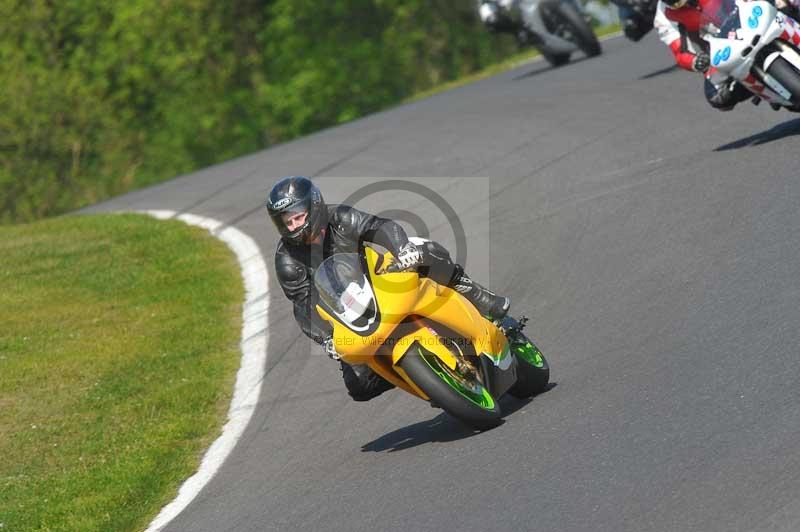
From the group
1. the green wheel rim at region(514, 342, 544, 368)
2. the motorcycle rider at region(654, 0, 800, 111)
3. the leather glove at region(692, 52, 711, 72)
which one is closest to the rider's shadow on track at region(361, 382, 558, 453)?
the green wheel rim at region(514, 342, 544, 368)

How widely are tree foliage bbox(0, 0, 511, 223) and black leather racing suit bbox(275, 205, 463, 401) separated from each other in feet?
126

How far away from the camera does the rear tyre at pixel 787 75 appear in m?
10.7

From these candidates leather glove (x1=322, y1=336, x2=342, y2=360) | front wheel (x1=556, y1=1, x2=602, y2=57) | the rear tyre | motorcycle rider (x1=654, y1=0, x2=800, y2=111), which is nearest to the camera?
leather glove (x1=322, y1=336, x2=342, y2=360)

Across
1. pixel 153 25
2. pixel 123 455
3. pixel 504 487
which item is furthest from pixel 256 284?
pixel 153 25

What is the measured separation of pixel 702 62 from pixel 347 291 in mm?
5419

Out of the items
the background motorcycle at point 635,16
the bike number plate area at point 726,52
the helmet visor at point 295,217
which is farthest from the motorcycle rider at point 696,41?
the background motorcycle at point 635,16

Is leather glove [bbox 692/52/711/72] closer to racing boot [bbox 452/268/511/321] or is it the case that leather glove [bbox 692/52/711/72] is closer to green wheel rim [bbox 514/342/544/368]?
green wheel rim [bbox 514/342/544/368]

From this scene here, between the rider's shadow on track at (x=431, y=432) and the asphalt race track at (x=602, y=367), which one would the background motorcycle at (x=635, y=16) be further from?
the rider's shadow on track at (x=431, y=432)

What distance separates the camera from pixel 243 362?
36.5 ft

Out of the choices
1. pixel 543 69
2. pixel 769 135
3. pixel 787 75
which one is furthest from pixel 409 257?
pixel 543 69

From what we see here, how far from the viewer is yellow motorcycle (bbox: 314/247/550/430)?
7113 millimetres

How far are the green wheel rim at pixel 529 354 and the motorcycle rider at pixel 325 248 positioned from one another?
0.28 metres

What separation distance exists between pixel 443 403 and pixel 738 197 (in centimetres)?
437

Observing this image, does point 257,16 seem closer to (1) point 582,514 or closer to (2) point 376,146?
(2) point 376,146
